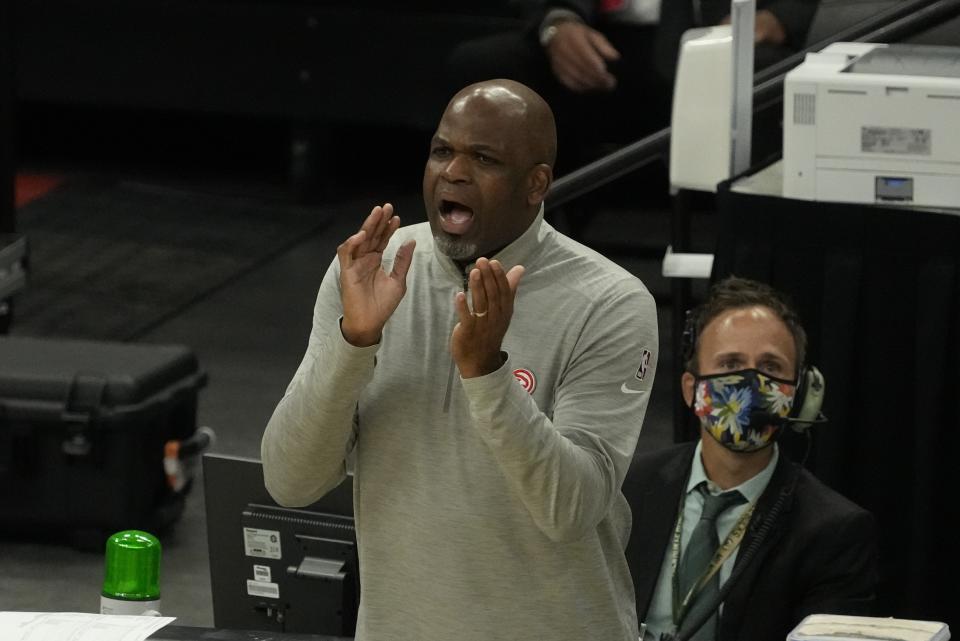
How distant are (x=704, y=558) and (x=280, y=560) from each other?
73 cm

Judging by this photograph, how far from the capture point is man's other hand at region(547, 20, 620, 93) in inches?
239

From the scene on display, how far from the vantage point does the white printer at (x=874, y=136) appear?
4.01 m

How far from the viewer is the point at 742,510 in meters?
3.23

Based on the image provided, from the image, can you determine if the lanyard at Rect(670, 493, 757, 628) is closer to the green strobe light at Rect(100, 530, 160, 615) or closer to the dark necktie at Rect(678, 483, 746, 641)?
the dark necktie at Rect(678, 483, 746, 641)

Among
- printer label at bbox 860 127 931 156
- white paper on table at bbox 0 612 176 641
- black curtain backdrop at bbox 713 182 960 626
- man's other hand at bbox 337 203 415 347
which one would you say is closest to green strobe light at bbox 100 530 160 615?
white paper on table at bbox 0 612 176 641

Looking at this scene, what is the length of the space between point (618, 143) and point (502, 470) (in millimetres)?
5625

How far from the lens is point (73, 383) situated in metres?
5.27

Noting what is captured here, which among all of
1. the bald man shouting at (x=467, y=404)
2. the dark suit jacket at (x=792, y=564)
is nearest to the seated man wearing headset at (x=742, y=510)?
the dark suit jacket at (x=792, y=564)

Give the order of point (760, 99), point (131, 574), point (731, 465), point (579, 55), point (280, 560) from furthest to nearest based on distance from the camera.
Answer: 1. point (579, 55)
2. point (760, 99)
3. point (731, 465)
4. point (280, 560)
5. point (131, 574)

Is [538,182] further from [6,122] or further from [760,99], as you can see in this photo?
[6,122]

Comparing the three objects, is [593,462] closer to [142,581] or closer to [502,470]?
[502,470]

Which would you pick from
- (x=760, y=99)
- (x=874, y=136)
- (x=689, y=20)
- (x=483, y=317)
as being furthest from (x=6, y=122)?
(x=483, y=317)

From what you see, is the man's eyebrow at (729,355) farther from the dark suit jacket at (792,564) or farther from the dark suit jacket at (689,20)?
the dark suit jacket at (689,20)

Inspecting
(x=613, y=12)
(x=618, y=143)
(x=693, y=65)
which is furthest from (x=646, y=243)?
(x=693, y=65)
